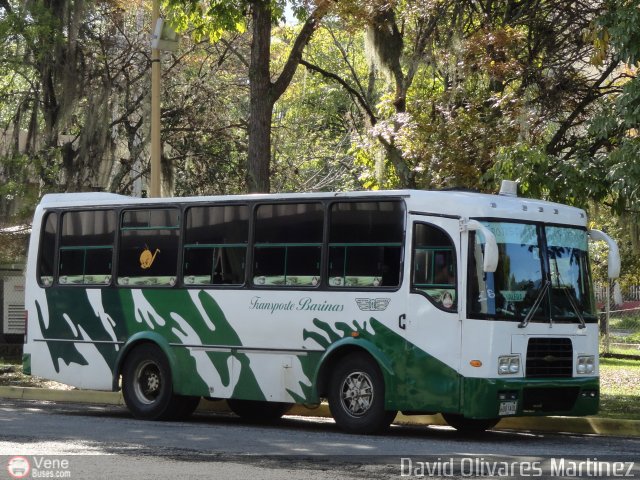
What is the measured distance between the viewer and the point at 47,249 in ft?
56.2

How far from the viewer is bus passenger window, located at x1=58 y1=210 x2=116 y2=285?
16438mm

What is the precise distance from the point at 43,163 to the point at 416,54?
7.96m

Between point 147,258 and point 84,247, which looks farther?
point 84,247

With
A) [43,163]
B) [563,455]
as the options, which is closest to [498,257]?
[563,455]

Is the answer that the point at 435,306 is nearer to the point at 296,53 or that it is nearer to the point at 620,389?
the point at 620,389

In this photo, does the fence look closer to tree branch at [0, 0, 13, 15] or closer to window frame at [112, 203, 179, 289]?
tree branch at [0, 0, 13, 15]

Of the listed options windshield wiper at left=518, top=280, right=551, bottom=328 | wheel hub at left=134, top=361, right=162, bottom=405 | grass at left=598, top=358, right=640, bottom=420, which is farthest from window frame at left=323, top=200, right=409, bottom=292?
grass at left=598, top=358, right=640, bottom=420

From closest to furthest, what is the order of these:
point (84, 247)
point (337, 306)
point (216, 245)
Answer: point (337, 306) → point (216, 245) → point (84, 247)

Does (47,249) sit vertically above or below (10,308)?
above

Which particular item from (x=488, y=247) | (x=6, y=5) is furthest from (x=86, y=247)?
(x=6, y=5)

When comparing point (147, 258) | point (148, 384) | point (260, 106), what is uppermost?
point (260, 106)

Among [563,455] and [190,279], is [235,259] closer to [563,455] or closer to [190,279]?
[190,279]

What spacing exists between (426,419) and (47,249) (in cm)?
582

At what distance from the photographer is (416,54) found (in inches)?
800
